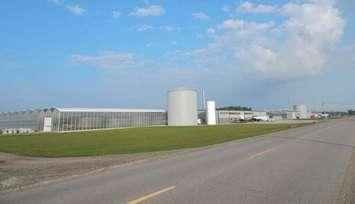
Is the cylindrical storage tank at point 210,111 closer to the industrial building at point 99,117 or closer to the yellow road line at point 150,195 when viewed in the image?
the industrial building at point 99,117

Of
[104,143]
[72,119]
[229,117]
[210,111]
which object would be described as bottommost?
[104,143]

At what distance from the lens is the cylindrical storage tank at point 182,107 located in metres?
105

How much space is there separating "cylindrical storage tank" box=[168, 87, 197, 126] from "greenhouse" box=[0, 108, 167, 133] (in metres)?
5.88

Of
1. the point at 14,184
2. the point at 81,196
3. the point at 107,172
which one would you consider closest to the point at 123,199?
the point at 81,196

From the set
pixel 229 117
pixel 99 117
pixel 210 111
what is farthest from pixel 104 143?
pixel 229 117

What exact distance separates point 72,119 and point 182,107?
31.2 metres

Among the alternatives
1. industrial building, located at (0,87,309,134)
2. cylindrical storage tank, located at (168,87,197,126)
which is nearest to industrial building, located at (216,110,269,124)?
industrial building, located at (0,87,309,134)

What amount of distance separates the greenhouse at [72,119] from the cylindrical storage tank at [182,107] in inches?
231

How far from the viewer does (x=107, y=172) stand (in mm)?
14375

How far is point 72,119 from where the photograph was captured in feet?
278

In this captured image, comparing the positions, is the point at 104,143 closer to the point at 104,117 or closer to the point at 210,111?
Result: the point at 104,117

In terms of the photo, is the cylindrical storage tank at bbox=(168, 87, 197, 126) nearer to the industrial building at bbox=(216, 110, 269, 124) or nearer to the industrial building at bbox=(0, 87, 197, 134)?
the industrial building at bbox=(0, 87, 197, 134)

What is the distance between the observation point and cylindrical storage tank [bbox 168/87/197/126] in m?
105

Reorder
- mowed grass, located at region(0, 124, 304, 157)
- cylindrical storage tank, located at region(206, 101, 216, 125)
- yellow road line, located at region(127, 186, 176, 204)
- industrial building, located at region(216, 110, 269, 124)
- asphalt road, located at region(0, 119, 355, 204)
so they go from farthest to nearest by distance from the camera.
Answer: industrial building, located at region(216, 110, 269, 124) < cylindrical storage tank, located at region(206, 101, 216, 125) < mowed grass, located at region(0, 124, 304, 157) < asphalt road, located at region(0, 119, 355, 204) < yellow road line, located at region(127, 186, 176, 204)
